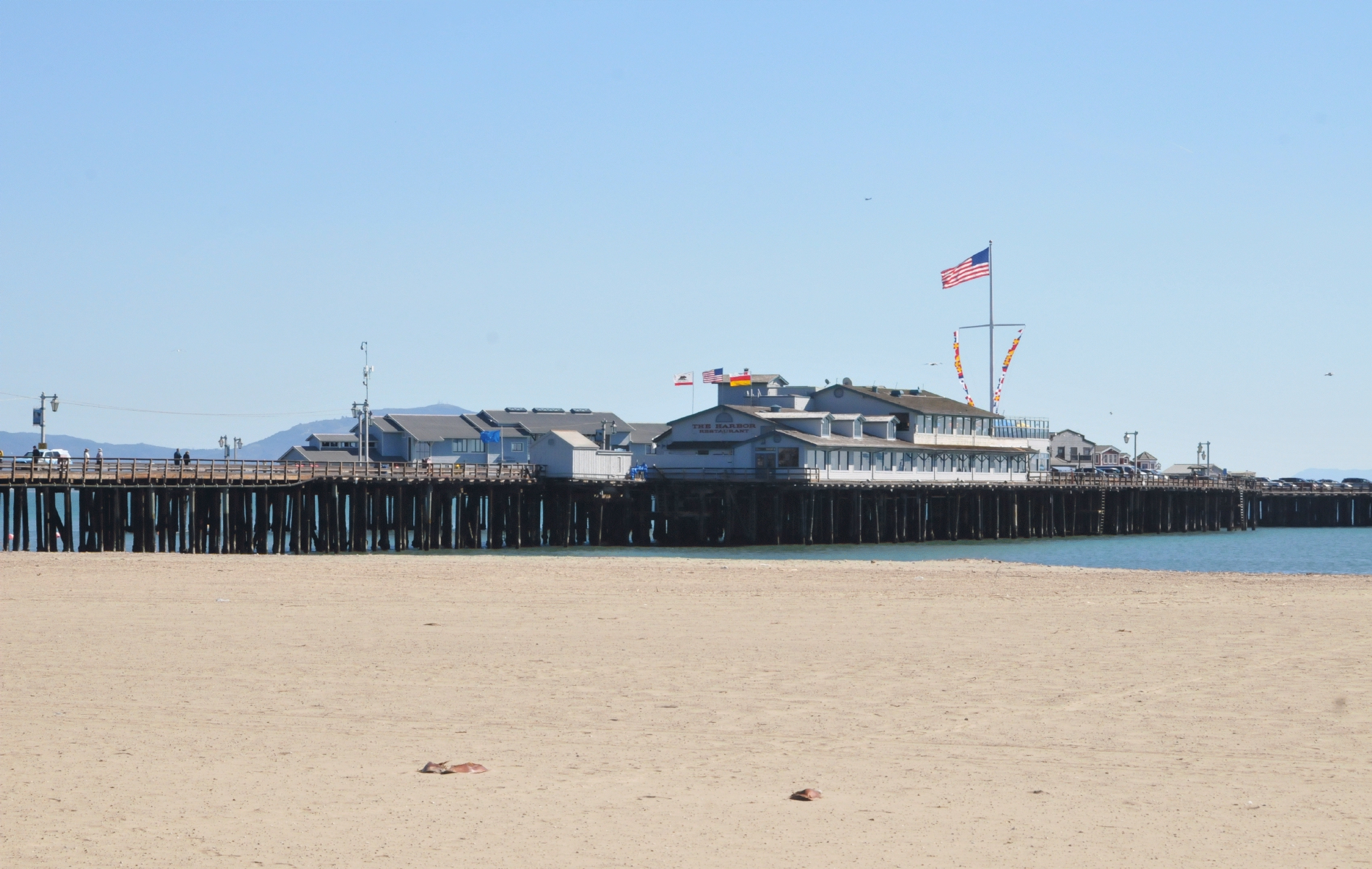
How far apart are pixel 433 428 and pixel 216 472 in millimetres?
42363

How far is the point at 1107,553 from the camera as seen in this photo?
67500 millimetres

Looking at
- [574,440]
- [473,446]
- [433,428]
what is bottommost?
[574,440]

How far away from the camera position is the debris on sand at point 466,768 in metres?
13.0

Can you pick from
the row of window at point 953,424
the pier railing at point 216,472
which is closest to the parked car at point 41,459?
the pier railing at point 216,472

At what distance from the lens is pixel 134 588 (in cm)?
2886

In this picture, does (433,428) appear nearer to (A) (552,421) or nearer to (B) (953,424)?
(A) (552,421)

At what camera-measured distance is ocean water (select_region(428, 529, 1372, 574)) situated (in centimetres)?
5734

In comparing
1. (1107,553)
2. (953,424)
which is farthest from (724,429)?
(1107,553)

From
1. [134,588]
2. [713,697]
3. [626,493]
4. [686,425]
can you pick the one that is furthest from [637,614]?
[686,425]

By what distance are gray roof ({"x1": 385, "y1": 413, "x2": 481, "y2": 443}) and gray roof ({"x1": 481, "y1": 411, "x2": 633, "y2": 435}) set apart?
383 centimetres

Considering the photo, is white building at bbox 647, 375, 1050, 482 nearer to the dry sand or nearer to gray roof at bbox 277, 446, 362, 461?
gray roof at bbox 277, 446, 362, 461

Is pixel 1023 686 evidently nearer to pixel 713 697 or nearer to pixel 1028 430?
pixel 713 697

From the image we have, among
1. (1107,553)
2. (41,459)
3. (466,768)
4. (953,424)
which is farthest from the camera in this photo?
(953,424)

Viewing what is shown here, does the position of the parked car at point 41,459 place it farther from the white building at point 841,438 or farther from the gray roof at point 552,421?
the gray roof at point 552,421
